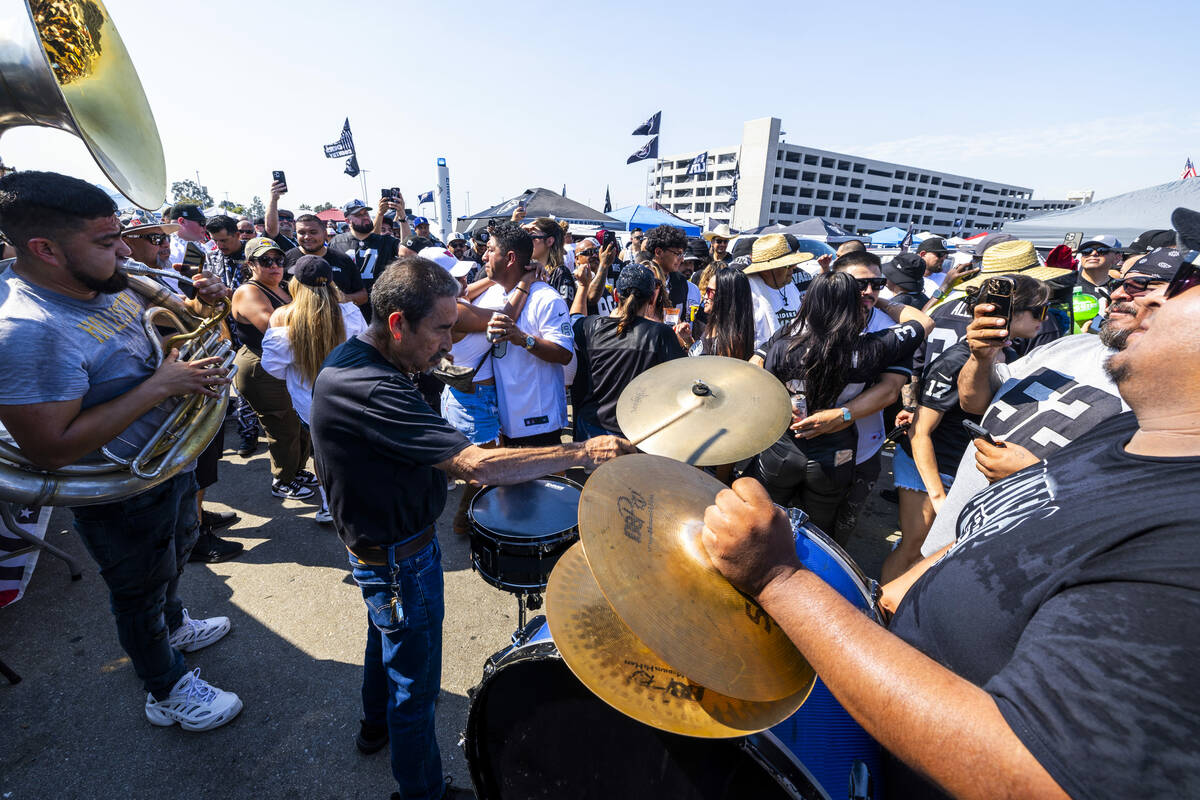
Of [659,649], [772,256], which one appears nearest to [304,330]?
[659,649]

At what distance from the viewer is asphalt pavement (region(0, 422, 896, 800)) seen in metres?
2.33

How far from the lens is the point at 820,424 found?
2.97m

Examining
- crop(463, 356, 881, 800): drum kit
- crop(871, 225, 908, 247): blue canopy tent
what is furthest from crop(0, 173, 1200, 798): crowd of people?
crop(871, 225, 908, 247): blue canopy tent

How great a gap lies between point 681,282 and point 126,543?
5977 millimetres

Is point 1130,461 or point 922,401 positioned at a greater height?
point 1130,461

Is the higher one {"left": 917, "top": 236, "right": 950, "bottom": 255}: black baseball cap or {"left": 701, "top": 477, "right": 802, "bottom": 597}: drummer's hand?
{"left": 917, "top": 236, "right": 950, "bottom": 255}: black baseball cap

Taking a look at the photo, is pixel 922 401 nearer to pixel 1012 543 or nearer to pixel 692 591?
pixel 1012 543

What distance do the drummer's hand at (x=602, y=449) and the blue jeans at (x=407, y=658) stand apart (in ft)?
2.60

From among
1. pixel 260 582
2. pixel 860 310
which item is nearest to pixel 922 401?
pixel 860 310

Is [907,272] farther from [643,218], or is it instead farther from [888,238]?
[888,238]

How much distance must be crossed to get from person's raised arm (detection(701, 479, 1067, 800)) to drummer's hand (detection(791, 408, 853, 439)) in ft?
7.13

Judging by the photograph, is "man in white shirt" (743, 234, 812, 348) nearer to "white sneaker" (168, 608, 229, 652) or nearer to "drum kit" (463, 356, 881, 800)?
"drum kit" (463, 356, 881, 800)

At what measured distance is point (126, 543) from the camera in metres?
2.34

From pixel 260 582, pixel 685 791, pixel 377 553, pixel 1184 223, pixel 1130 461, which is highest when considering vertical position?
pixel 1184 223
